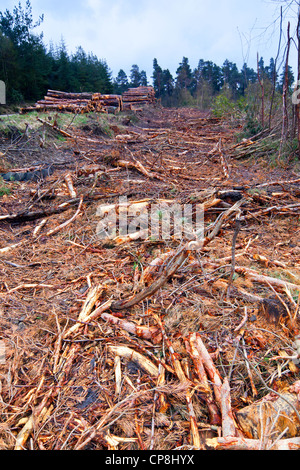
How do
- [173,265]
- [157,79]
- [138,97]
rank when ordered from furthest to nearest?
[157,79], [138,97], [173,265]

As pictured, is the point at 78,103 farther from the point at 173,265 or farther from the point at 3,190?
the point at 173,265

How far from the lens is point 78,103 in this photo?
42.6 feet

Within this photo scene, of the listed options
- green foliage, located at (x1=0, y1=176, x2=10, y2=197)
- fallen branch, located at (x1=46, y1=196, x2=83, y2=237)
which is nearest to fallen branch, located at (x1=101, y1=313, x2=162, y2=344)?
fallen branch, located at (x1=46, y1=196, x2=83, y2=237)

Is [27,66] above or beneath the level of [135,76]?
beneath

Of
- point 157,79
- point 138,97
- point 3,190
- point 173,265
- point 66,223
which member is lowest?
point 173,265

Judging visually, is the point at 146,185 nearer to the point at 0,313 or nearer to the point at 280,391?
the point at 0,313

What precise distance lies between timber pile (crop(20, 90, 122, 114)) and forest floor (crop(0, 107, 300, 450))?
30.8 ft

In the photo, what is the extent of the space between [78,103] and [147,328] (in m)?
13.6

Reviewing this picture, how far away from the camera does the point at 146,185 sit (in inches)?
214

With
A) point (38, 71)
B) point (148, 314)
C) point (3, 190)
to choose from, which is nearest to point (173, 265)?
point (148, 314)

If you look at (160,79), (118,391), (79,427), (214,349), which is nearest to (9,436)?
(79,427)

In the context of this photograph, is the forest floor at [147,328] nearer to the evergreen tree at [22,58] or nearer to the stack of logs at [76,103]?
the stack of logs at [76,103]

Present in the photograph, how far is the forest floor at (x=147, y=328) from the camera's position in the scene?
58.4 inches

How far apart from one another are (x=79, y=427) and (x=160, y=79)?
5200 centimetres
